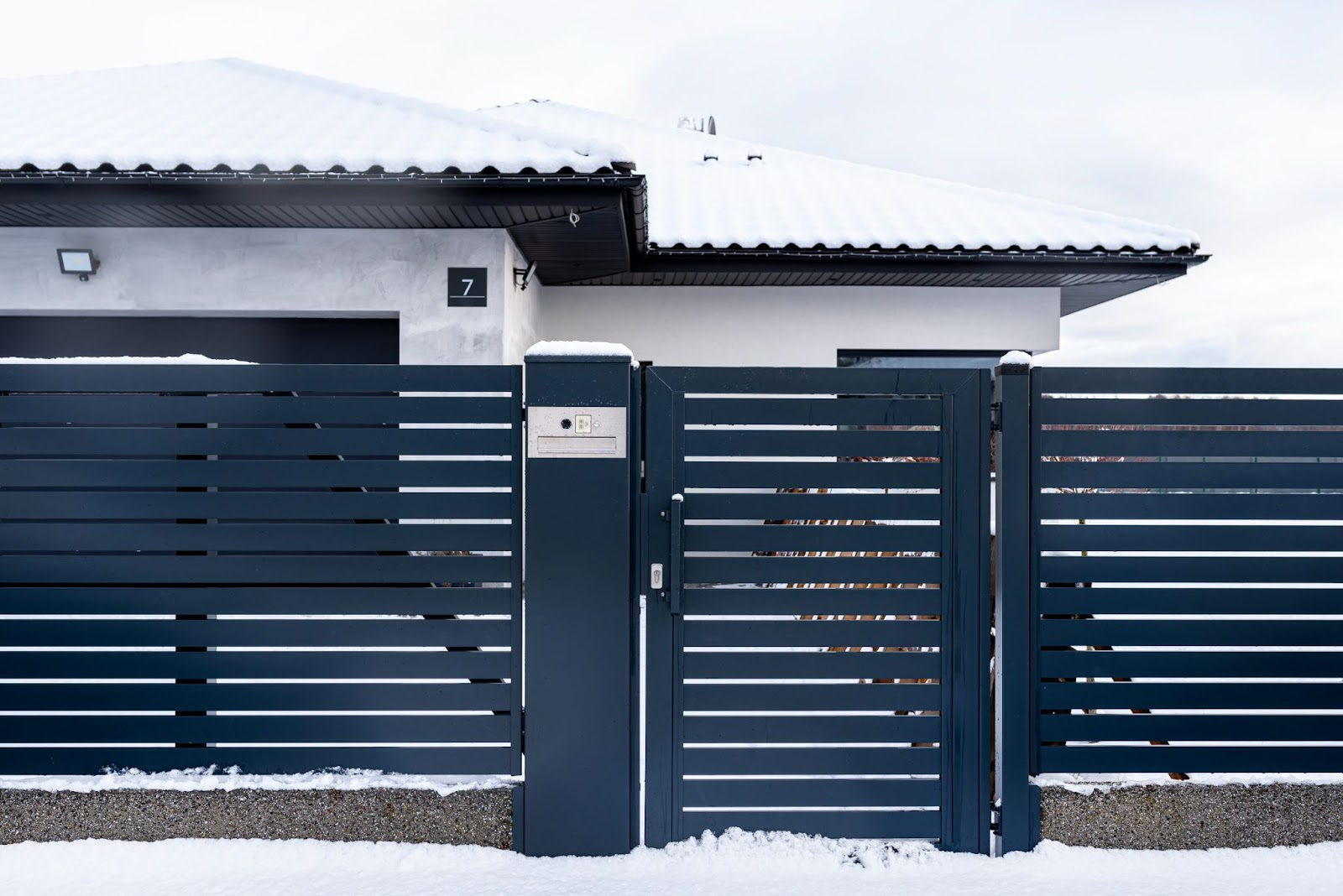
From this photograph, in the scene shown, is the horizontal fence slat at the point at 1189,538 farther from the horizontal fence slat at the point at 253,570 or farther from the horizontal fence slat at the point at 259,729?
the horizontal fence slat at the point at 259,729

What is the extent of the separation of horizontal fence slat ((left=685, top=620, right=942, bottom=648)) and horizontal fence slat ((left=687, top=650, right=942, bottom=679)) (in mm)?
40

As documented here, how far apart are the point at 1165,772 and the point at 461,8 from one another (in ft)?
34.5

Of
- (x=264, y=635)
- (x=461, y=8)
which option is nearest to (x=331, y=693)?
(x=264, y=635)

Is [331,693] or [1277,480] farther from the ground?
[1277,480]

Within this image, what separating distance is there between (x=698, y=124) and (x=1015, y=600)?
10.2 m

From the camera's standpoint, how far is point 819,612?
2859 mm

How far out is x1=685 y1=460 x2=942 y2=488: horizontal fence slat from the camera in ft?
9.30

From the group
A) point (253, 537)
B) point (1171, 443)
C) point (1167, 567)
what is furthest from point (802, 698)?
point (253, 537)

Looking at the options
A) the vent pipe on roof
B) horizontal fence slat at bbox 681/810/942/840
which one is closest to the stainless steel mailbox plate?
horizontal fence slat at bbox 681/810/942/840

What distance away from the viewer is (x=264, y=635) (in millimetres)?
2871

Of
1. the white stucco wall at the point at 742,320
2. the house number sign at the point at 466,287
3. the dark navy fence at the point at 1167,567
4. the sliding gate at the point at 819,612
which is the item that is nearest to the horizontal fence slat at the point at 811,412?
the sliding gate at the point at 819,612

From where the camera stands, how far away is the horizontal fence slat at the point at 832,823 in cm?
287

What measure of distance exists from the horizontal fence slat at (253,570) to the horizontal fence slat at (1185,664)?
2.19m

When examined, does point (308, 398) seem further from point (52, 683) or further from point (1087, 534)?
point (1087, 534)
